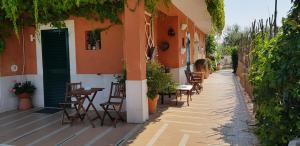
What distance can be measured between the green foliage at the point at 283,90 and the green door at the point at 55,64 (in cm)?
560

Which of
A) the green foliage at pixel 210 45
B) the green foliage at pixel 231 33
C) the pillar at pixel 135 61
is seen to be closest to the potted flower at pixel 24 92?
the pillar at pixel 135 61

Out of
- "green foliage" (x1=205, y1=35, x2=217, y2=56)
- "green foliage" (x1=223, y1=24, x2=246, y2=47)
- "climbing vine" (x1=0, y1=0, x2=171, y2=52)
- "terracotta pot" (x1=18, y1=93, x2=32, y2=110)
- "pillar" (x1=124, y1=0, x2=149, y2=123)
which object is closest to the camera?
"pillar" (x1=124, y1=0, x2=149, y2=123)

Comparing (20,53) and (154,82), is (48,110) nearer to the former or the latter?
(20,53)

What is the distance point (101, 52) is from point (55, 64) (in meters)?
1.50

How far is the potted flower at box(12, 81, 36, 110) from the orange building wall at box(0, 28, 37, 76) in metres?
0.36

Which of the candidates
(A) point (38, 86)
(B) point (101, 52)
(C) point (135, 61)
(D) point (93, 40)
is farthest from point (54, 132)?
(A) point (38, 86)

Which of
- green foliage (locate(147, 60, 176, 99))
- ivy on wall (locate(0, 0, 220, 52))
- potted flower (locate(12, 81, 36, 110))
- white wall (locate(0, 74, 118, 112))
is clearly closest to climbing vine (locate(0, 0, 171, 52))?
ivy on wall (locate(0, 0, 220, 52))

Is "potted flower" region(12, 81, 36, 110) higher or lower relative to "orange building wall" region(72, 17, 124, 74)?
lower

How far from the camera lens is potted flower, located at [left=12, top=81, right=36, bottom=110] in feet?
26.0

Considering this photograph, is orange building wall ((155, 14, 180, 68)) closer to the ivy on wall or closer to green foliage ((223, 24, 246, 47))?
the ivy on wall

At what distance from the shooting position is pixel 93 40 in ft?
24.9

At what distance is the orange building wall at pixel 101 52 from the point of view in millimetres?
7309

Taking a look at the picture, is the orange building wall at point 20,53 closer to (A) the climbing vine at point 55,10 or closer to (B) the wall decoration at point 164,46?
(A) the climbing vine at point 55,10

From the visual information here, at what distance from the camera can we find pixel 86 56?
25.0ft
